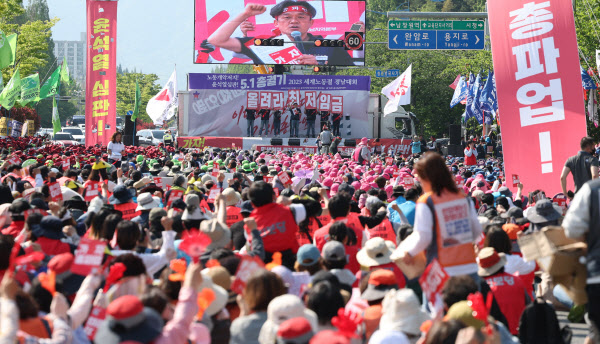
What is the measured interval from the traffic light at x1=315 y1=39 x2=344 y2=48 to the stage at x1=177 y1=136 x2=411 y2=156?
16.6 ft

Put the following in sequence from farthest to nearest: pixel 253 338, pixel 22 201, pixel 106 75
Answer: pixel 106 75, pixel 22 201, pixel 253 338

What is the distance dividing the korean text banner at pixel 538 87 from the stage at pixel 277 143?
2255cm

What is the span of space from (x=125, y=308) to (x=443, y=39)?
31418 mm

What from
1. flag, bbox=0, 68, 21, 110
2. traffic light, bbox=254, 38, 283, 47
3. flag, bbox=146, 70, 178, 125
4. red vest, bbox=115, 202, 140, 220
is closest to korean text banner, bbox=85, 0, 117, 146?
flag, bbox=0, 68, 21, 110

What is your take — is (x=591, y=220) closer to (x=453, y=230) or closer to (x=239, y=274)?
(x=453, y=230)

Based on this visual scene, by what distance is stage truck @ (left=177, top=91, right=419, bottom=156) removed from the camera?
118 feet

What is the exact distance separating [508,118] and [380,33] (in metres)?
53.8

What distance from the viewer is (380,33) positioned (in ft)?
213

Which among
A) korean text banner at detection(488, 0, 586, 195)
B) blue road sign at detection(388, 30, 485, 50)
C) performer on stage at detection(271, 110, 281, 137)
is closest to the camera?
korean text banner at detection(488, 0, 586, 195)

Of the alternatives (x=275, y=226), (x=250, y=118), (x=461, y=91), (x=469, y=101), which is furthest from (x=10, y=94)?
(x=275, y=226)

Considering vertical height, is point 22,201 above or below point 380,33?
below

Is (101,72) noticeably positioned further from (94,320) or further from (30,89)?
(94,320)

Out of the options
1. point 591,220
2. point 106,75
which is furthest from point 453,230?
point 106,75

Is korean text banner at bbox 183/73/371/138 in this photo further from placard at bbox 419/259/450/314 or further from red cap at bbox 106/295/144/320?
red cap at bbox 106/295/144/320
